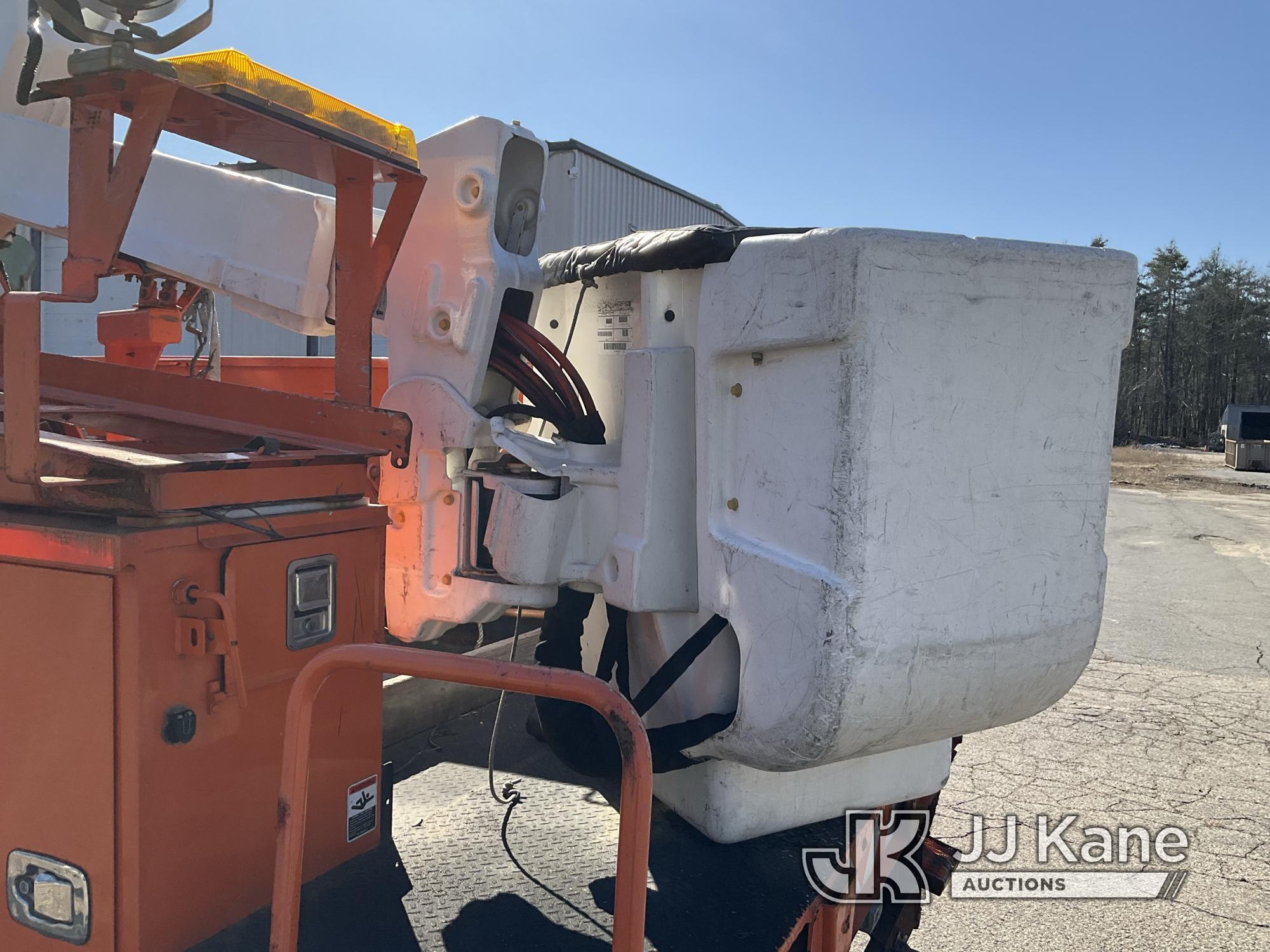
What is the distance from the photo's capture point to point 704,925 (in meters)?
1.88

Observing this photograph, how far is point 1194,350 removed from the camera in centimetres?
4725

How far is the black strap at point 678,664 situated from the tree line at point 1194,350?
4825 centimetres

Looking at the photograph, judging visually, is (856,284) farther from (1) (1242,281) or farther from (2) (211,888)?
(1) (1242,281)

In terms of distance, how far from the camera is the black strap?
2.03 metres

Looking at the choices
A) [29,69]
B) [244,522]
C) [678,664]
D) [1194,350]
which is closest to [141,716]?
[244,522]

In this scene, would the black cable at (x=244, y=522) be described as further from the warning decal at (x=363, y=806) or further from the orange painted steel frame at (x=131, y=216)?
the warning decal at (x=363, y=806)

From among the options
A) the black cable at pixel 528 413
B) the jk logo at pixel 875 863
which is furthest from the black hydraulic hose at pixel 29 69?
the jk logo at pixel 875 863

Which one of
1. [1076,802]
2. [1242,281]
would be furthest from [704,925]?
[1242,281]

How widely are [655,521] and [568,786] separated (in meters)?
0.85

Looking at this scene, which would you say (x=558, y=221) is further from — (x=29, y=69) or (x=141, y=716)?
(x=141, y=716)

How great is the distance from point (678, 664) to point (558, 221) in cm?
1265

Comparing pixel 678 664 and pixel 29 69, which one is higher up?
pixel 29 69

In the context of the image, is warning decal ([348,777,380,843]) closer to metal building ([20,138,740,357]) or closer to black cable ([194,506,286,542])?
black cable ([194,506,286,542])

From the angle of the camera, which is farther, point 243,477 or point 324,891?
point 324,891
